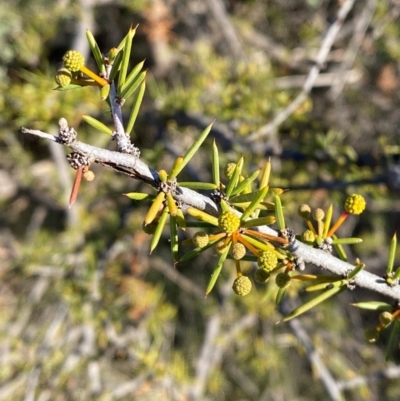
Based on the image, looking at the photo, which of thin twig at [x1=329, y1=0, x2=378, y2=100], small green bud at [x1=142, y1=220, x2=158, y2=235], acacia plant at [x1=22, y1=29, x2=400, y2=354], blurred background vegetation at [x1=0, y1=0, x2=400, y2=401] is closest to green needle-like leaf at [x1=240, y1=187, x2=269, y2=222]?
A: acacia plant at [x1=22, y1=29, x2=400, y2=354]

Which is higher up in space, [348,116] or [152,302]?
[348,116]

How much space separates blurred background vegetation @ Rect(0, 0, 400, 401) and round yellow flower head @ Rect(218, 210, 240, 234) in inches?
8.9

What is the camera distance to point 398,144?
3.93 feet

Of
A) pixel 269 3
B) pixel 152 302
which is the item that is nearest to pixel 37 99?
pixel 152 302

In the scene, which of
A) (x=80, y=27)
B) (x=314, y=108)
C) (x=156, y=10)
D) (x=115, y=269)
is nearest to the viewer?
(x=115, y=269)

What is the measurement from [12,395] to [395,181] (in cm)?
126

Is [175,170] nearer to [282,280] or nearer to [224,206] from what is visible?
[224,206]

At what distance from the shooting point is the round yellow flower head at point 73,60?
1.64 ft

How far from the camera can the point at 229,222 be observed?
49cm

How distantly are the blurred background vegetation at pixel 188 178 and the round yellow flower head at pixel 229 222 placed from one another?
0.23 m

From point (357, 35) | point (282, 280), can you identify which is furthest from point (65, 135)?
point (357, 35)

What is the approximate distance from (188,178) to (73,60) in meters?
0.79

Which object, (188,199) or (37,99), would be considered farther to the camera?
(37,99)

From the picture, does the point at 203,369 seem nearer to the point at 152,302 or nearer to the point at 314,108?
the point at 152,302
